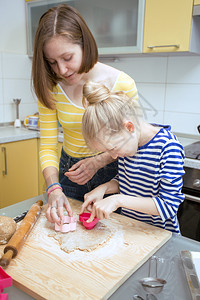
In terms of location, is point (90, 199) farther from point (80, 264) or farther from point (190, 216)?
A: point (190, 216)

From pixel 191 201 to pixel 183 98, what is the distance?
2.51 ft

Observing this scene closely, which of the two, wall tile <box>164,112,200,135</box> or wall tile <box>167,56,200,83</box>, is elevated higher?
wall tile <box>167,56,200,83</box>

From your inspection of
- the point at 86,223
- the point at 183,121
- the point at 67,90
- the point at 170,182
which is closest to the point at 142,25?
the point at 183,121

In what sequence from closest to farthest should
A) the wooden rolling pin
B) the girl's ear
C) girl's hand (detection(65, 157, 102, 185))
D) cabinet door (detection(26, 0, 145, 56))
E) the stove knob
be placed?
the wooden rolling pin
the girl's ear
girl's hand (detection(65, 157, 102, 185))
the stove knob
cabinet door (detection(26, 0, 145, 56))

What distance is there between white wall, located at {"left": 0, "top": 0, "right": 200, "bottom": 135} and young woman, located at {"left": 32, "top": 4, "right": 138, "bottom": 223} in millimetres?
665

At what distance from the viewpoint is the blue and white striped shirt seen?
2.87 feet

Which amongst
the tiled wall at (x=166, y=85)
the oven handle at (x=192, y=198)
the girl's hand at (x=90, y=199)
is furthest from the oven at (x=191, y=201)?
the girl's hand at (x=90, y=199)

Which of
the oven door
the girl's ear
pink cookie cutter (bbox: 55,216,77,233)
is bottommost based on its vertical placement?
the oven door

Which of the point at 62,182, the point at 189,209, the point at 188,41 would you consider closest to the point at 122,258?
the point at 62,182

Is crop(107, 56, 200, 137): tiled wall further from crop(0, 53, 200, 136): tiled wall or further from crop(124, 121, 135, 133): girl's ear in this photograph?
crop(124, 121, 135, 133): girl's ear

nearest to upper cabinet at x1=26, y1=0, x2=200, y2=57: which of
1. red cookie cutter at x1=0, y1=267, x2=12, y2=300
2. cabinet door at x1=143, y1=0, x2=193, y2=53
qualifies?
cabinet door at x1=143, y1=0, x2=193, y2=53

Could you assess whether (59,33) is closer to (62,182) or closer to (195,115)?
(62,182)

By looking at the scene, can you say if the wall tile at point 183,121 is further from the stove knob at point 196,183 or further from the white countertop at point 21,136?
the stove knob at point 196,183

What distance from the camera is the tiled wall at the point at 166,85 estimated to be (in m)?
1.98
